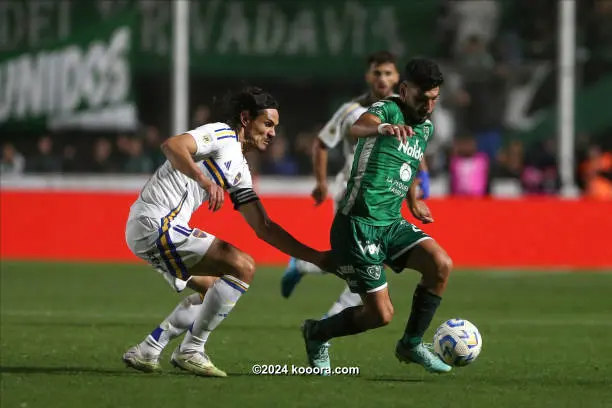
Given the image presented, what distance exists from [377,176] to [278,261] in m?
10.7

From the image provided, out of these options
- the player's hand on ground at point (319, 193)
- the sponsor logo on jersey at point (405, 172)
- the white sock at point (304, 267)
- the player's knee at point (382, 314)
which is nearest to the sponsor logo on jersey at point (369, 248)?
the player's knee at point (382, 314)

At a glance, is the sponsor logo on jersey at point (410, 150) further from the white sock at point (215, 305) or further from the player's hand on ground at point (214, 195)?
the player's hand on ground at point (214, 195)

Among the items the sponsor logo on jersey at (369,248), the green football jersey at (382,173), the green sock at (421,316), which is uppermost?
the green football jersey at (382,173)

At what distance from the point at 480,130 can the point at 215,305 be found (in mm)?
16584

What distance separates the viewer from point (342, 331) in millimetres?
8875

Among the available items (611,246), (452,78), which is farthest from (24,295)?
(452,78)

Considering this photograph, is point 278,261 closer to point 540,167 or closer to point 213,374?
point 540,167

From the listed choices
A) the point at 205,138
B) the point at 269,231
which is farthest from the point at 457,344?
the point at 205,138

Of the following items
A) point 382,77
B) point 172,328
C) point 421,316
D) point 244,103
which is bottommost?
point 172,328

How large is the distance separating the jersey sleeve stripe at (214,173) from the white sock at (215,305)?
1.95 ft

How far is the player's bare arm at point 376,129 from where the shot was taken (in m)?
8.40

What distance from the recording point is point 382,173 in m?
8.86

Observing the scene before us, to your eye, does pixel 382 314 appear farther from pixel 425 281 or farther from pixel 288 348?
pixel 288 348

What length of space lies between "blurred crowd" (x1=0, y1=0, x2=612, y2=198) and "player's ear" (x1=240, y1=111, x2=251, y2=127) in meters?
13.2
